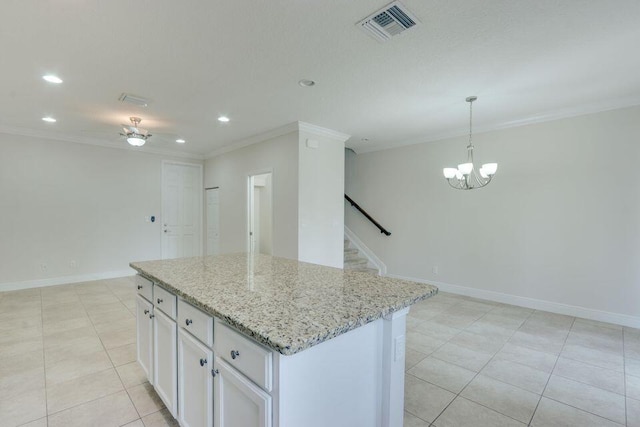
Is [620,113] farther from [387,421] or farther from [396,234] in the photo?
[387,421]

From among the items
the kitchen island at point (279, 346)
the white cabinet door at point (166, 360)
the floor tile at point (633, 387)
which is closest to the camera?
the kitchen island at point (279, 346)

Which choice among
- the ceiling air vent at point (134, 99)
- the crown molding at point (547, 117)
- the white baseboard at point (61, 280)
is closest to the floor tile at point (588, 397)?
the crown molding at point (547, 117)

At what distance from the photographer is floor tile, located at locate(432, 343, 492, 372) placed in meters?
2.63

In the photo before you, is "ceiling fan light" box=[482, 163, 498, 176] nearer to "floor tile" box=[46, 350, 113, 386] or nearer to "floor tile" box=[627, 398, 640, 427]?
"floor tile" box=[627, 398, 640, 427]

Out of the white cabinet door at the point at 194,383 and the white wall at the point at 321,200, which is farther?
the white wall at the point at 321,200

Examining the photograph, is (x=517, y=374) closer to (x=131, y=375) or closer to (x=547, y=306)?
(x=547, y=306)

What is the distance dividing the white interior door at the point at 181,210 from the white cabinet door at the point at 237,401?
19.0ft

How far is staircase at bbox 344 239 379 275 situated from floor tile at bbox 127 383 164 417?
12.7 feet

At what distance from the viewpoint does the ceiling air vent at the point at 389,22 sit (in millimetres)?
1943

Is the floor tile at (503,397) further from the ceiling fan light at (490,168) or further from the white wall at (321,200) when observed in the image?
the white wall at (321,200)

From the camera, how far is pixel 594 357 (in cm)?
279

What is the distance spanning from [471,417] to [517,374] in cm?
83

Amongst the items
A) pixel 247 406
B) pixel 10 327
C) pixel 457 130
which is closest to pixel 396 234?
pixel 457 130

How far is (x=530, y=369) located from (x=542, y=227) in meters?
2.27
